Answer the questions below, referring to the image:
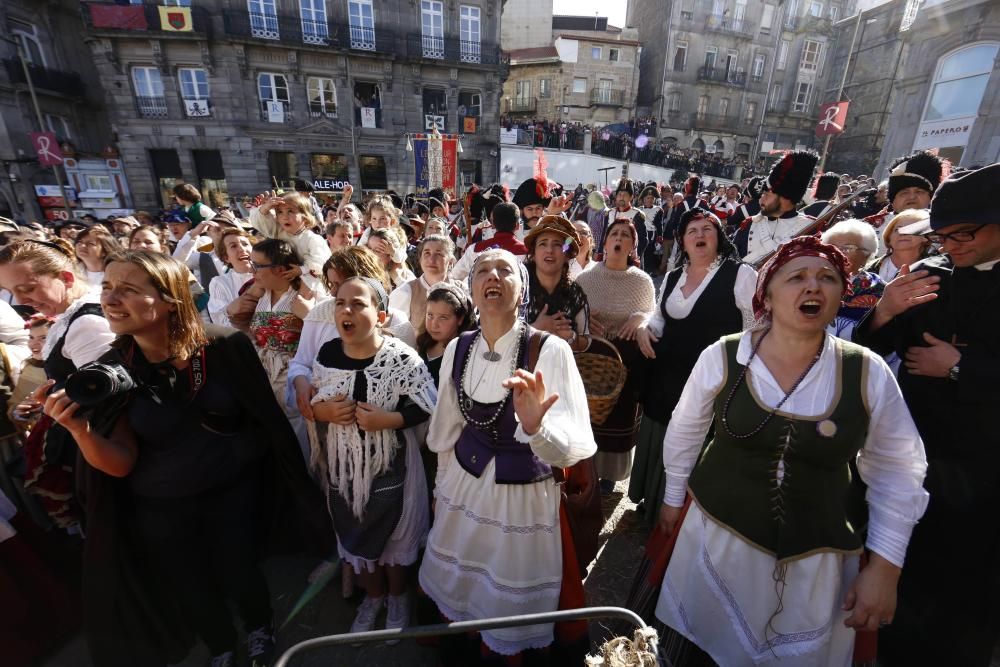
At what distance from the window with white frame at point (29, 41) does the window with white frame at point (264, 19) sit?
9511 millimetres

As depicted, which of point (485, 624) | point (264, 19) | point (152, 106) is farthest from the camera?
point (264, 19)

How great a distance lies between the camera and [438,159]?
1373cm

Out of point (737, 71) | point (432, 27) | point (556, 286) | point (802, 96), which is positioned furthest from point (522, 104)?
point (556, 286)

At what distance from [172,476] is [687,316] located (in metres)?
3.19

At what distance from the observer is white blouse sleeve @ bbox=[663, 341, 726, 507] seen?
1916 mm

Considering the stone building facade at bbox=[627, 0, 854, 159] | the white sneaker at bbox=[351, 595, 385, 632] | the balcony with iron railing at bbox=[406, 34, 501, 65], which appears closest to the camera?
the white sneaker at bbox=[351, 595, 385, 632]

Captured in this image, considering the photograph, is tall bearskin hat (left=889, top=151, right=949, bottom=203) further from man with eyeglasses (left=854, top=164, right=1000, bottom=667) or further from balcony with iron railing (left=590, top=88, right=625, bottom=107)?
balcony with iron railing (left=590, top=88, right=625, bottom=107)

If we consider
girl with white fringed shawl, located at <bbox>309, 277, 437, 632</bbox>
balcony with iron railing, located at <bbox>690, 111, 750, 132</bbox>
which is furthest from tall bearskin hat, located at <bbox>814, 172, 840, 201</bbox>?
balcony with iron railing, located at <bbox>690, 111, 750, 132</bbox>

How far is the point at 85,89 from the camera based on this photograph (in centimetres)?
2128

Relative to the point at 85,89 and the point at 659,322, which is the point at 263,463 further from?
the point at 85,89

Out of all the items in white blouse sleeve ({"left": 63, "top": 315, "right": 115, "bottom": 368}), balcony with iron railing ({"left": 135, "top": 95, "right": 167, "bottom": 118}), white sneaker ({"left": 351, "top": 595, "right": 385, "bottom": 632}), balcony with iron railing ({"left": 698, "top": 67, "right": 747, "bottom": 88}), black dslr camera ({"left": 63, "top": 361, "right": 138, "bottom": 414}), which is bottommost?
white sneaker ({"left": 351, "top": 595, "right": 385, "bottom": 632})

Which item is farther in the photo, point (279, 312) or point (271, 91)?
point (271, 91)

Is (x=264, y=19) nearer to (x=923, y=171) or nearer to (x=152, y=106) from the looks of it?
(x=152, y=106)

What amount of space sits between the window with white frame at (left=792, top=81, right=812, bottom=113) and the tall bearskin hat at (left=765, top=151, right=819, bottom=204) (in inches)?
1693
